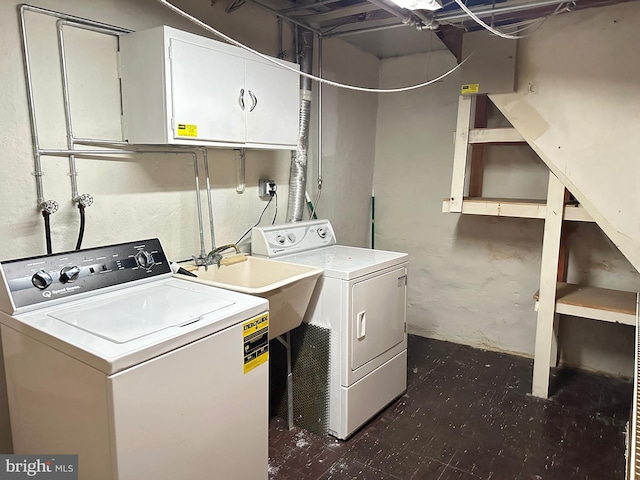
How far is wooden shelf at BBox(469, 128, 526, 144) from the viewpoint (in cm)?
274

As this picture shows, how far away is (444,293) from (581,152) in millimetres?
1663

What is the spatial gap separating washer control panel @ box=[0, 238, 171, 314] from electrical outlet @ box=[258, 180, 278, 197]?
3.00 ft

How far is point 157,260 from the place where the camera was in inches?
80.9

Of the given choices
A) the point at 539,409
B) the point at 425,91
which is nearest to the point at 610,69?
the point at 425,91

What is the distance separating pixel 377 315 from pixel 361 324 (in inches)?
6.2

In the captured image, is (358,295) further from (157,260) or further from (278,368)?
(157,260)

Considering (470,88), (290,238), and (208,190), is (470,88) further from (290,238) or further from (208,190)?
(208,190)

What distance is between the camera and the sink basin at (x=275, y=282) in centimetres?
203

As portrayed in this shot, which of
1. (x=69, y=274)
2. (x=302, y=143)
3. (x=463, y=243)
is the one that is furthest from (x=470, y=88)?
(x=69, y=274)

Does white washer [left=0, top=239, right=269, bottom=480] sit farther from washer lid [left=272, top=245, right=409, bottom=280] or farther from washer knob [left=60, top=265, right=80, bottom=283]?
washer lid [left=272, top=245, right=409, bottom=280]

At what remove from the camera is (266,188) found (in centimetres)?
286

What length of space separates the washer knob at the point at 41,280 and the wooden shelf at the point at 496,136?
2379 millimetres

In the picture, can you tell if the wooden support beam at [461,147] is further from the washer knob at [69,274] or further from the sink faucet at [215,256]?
the washer knob at [69,274]

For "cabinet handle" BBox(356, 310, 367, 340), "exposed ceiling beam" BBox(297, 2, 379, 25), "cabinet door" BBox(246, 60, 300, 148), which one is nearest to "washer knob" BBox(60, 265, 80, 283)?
"cabinet door" BBox(246, 60, 300, 148)
